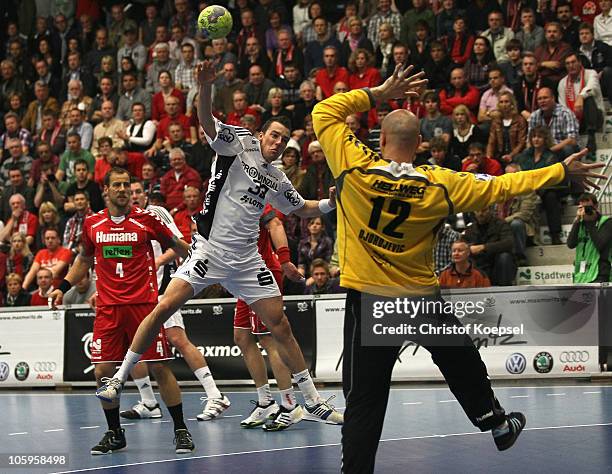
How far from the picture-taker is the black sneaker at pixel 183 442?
908cm

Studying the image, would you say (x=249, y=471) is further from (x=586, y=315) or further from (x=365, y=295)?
(x=586, y=315)

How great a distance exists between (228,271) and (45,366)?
7.33 metres

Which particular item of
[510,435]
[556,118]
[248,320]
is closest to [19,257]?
[248,320]

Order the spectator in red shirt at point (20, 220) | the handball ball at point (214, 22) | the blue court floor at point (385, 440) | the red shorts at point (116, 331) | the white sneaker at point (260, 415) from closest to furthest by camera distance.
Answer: the blue court floor at point (385, 440), the red shorts at point (116, 331), the handball ball at point (214, 22), the white sneaker at point (260, 415), the spectator in red shirt at point (20, 220)

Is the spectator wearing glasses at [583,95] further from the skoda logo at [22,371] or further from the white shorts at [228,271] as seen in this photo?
the skoda logo at [22,371]

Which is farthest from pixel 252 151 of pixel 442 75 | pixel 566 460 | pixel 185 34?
pixel 185 34

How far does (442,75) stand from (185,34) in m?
6.39

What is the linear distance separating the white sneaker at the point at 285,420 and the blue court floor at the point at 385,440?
0.32 ft

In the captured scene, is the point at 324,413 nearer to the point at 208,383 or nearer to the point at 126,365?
the point at 208,383

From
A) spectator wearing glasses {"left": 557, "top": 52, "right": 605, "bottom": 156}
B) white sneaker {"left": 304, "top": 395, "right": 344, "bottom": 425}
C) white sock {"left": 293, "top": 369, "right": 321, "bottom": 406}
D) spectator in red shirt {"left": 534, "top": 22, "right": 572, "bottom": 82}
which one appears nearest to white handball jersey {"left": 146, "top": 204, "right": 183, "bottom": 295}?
white sock {"left": 293, "top": 369, "right": 321, "bottom": 406}

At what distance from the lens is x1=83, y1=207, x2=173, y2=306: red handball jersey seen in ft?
32.8

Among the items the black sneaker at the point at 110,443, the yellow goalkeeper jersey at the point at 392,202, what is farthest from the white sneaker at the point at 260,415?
the yellow goalkeeper jersey at the point at 392,202

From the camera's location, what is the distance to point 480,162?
1580 cm

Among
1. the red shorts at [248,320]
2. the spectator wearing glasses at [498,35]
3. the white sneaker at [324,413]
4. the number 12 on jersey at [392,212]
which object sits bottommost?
the white sneaker at [324,413]
